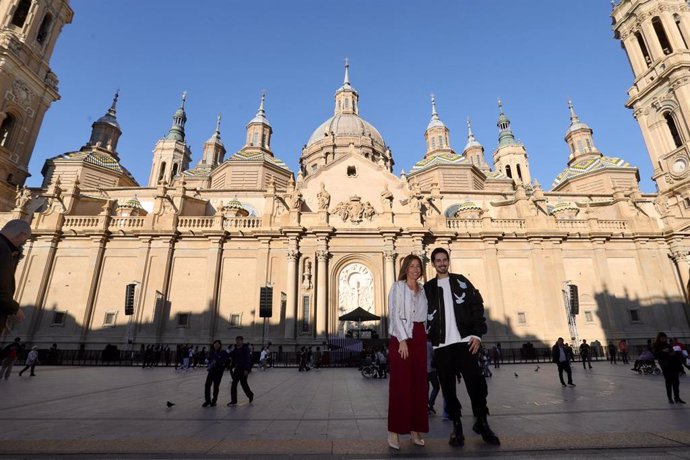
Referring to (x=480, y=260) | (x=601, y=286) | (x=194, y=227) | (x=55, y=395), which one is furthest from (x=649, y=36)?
(x=55, y=395)

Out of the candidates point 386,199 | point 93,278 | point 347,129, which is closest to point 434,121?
point 347,129

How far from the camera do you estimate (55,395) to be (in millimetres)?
9461

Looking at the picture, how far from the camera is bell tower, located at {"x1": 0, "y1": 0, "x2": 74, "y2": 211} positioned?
34.2 meters

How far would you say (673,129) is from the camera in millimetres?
37812

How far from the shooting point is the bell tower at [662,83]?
35094 mm

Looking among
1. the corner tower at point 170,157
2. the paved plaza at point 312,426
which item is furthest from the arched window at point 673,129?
the corner tower at point 170,157

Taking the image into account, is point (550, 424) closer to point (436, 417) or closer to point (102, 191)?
point (436, 417)

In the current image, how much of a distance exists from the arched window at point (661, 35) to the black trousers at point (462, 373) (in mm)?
52635

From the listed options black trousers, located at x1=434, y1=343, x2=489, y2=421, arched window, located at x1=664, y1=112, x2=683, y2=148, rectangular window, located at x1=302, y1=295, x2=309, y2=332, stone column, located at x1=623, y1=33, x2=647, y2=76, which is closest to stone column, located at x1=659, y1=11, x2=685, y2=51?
stone column, located at x1=623, y1=33, x2=647, y2=76

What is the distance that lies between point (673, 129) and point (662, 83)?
495 cm

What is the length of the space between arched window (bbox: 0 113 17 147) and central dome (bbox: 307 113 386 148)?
114ft

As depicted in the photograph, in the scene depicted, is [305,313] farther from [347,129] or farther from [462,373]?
[347,129]

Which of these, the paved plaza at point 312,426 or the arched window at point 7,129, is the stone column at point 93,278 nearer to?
the arched window at point 7,129

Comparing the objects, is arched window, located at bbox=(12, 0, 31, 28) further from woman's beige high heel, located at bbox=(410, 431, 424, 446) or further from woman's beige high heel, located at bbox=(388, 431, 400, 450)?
woman's beige high heel, located at bbox=(410, 431, 424, 446)
